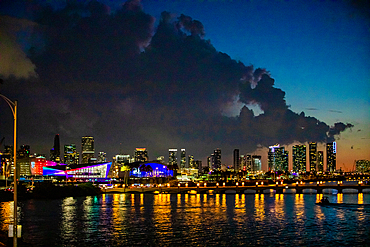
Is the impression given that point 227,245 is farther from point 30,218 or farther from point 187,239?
point 30,218

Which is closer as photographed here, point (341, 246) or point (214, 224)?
point (341, 246)

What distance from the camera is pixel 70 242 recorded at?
55375 mm

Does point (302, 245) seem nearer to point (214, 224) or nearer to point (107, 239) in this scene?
point (214, 224)

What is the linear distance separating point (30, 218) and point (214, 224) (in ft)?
131

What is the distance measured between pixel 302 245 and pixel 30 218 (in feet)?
189

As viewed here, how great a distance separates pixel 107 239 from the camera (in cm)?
5778

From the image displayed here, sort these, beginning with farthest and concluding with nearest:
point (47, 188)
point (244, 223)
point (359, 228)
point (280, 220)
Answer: point (47, 188)
point (280, 220)
point (244, 223)
point (359, 228)

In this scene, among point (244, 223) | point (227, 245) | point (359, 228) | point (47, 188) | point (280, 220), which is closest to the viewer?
point (227, 245)

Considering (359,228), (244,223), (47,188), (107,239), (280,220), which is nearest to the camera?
(107,239)

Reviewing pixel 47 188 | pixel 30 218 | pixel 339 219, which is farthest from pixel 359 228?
pixel 47 188

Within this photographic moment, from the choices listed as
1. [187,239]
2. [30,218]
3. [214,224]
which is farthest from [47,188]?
[187,239]

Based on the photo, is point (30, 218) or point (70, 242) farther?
point (30, 218)

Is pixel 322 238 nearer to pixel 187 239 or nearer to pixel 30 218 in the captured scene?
pixel 187 239

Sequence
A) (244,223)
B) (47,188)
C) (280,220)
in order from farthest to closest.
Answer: (47,188)
(280,220)
(244,223)
